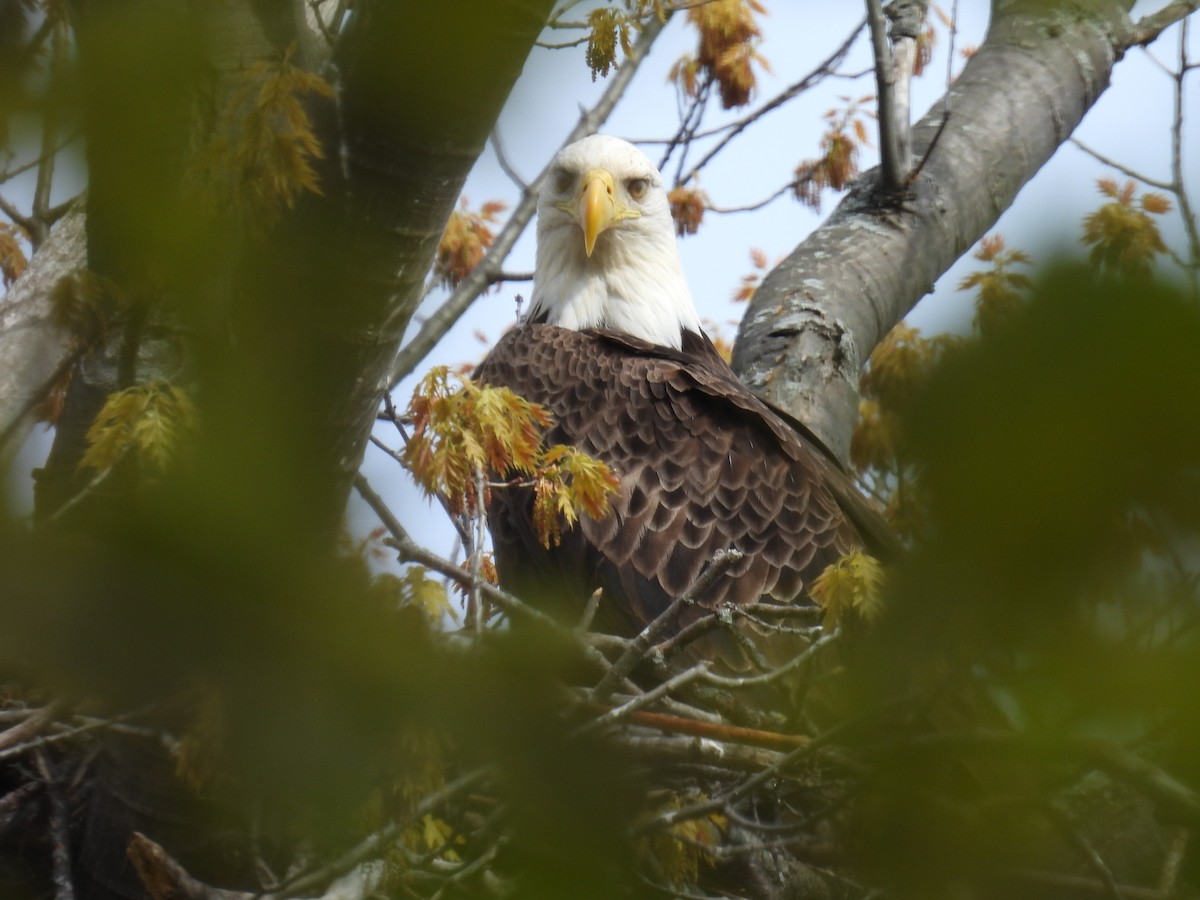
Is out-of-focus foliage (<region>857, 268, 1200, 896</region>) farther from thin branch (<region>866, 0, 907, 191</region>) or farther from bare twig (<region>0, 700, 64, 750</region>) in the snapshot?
thin branch (<region>866, 0, 907, 191</region>)

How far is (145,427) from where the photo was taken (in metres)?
1.40

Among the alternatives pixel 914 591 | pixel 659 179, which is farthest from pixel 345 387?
pixel 659 179

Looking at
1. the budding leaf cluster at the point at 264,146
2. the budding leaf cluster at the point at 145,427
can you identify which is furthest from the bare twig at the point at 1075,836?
the budding leaf cluster at the point at 264,146

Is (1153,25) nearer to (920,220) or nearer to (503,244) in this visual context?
(920,220)

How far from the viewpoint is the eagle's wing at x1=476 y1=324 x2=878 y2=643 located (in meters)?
4.77

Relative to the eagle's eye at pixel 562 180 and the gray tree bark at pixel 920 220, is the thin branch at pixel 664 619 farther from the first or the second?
the eagle's eye at pixel 562 180

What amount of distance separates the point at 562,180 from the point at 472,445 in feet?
11.0

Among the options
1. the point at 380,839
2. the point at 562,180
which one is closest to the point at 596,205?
the point at 562,180

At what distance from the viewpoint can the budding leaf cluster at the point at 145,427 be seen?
1.09m

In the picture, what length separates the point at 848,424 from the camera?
5.58m

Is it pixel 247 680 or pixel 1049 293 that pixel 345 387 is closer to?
pixel 247 680

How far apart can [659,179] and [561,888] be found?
18.1 ft

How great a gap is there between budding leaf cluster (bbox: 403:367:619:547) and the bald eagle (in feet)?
4.42

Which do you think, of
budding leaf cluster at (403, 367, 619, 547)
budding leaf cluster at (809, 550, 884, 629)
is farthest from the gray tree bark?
budding leaf cluster at (809, 550, 884, 629)
